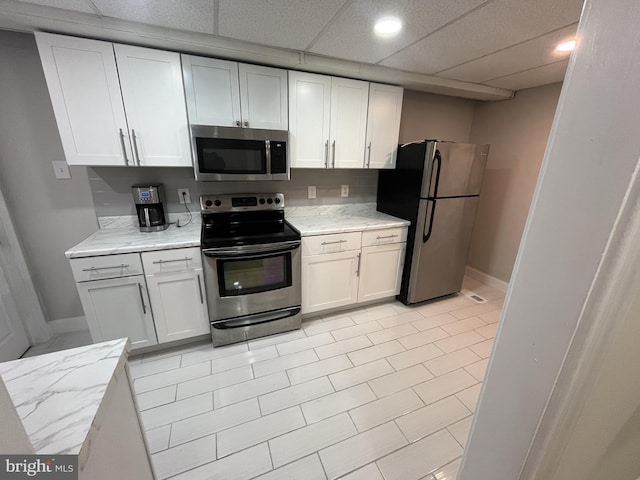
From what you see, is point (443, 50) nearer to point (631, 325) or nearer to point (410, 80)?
point (410, 80)

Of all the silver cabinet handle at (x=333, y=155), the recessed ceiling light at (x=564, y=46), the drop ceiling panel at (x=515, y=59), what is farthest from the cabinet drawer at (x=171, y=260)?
the recessed ceiling light at (x=564, y=46)

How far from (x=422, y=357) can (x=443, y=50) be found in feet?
7.66

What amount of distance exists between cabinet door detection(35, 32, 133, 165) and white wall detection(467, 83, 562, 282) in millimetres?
3723

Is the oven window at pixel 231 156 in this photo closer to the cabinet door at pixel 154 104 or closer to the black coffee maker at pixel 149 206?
the cabinet door at pixel 154 104

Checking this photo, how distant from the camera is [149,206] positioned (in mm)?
2039

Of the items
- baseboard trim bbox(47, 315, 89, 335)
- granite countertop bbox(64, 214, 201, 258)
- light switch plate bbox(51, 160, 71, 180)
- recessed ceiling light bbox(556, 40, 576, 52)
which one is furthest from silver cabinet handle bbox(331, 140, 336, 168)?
baseboard trim bbox(47, 315, 89, 335)

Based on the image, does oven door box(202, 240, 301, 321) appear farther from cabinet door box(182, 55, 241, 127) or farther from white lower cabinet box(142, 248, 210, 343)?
cabinet door box(182, 55, 241, 127)

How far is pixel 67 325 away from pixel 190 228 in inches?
53.9

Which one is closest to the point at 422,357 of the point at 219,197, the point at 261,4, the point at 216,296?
the point at 216,296

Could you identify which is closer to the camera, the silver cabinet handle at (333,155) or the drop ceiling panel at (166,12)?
the drop ceiling panel at (166,12)

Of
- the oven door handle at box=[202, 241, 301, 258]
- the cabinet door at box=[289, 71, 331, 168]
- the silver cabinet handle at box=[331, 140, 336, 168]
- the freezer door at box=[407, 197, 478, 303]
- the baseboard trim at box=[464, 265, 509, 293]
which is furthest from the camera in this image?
the baseboard trim at box=[464, 265, 509, 293]

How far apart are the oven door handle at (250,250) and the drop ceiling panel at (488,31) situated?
5.59 feet

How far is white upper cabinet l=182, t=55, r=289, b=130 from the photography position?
186 cm

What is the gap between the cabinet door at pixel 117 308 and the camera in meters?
1.73
